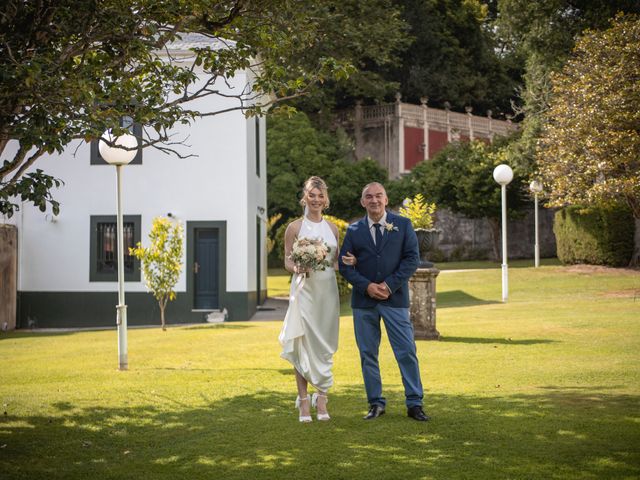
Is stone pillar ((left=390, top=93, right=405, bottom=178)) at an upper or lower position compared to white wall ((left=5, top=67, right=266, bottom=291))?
upper

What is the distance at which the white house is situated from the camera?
63.6 feet

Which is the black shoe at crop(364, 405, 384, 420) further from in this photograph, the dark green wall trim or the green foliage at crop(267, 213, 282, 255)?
the green foliage at crop(267, 213, 282, 255)

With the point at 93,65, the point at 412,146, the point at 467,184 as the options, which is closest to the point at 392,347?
the point at 93,65

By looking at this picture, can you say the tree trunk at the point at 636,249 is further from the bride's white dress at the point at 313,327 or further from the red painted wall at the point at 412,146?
the bride's white dress at the point at 313,327

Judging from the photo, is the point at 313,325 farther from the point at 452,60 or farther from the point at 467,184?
the point at 452,60

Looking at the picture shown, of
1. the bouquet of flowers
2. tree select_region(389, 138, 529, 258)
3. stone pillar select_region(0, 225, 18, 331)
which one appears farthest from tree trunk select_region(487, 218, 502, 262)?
the bouquet of flowers

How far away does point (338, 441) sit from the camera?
231 inches

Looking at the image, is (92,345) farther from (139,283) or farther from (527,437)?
(527,437)

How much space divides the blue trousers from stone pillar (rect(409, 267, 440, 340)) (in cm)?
562

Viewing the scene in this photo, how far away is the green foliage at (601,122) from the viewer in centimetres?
2042

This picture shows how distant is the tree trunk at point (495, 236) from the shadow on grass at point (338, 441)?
29599 mm

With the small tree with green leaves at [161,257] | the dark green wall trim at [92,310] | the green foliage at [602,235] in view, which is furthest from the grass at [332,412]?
the green foliage at [602,235]

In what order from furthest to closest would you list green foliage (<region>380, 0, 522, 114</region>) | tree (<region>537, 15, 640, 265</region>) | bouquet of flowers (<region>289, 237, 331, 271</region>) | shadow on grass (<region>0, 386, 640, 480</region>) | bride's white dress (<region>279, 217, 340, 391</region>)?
1. green foliage (<region>380, 0, 522, 114</region>)
2. tree (<region>537, 15, 640, 265</region>)
3. bride's white dress (<region>279, 217, 340, 391</region>)
4. bouquet of flowers (<region>289, 237, 331, 271</region>)
5. shadow on grass (<region>0, 386, 640, 480</region>)

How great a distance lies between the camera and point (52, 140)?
19.0 ft
